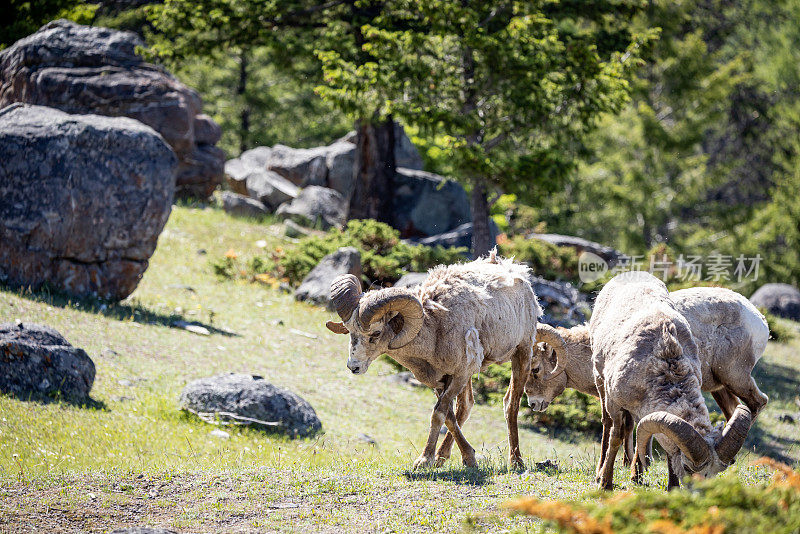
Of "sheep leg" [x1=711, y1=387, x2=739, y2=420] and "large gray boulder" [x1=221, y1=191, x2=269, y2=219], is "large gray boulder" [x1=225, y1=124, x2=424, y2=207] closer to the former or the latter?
"large gray boulder" [x1=221, y1=191, x2=269, y2=219]

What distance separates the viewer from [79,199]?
1404 centimetres

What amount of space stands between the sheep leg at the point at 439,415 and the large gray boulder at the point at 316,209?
16506 millimetres

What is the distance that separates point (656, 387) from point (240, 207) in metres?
20.0

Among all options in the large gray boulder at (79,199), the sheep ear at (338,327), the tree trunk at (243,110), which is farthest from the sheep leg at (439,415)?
the tree trunk at (243,110)

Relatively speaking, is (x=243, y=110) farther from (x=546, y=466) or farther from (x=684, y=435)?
(x=684, y=435)

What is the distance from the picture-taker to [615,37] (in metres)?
19.1

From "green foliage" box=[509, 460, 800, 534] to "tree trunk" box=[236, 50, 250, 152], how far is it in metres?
31.2

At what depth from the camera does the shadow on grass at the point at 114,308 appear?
44.2ft

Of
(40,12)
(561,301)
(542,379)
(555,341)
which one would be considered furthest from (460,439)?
(40,12)

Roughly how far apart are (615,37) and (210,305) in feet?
36.3

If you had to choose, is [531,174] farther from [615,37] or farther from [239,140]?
[239,140]

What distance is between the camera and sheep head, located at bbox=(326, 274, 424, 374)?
25.3 ft

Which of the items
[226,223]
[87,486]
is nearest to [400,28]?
[226,223]

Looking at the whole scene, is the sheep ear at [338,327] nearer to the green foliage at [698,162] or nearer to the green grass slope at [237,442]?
the green grass slope at [237,442]
